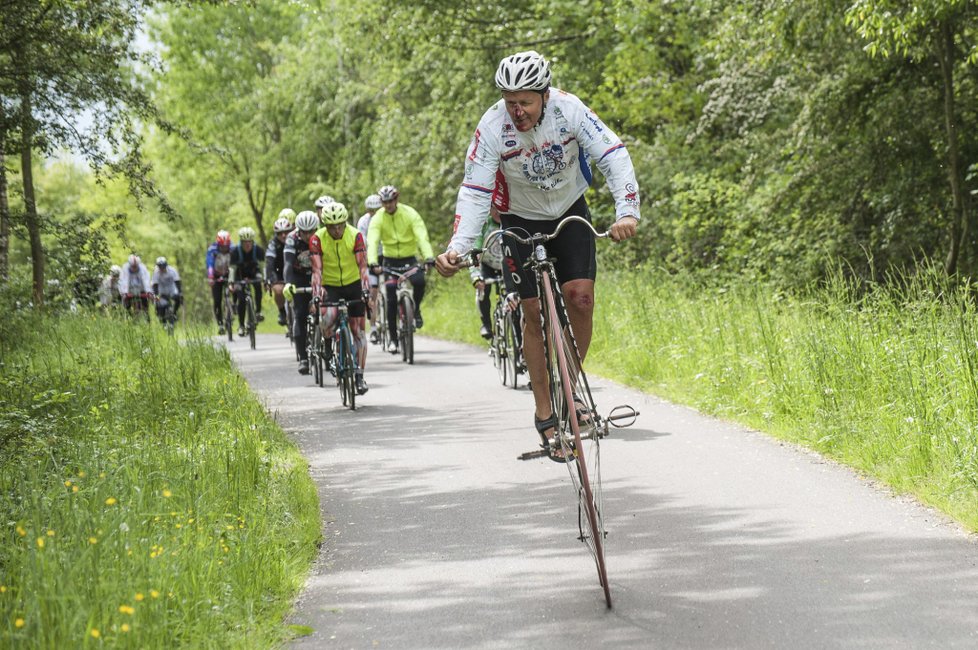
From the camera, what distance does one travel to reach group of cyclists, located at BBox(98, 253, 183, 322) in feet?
71.3

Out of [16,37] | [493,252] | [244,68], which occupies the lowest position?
[493,252]

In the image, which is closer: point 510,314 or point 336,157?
point 510,314

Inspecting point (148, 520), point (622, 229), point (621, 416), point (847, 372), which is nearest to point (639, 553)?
point (621, 416)

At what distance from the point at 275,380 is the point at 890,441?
9493 mm

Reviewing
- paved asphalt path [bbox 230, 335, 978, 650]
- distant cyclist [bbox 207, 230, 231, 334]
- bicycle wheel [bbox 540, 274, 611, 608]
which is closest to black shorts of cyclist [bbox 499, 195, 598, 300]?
bicycle wheel [bbox 540, 274, 611, 608]

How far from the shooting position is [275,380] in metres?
15.2

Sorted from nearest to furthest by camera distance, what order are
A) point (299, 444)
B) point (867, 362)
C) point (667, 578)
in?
point (667, 578)
point (867, 362)
point (299, 444)

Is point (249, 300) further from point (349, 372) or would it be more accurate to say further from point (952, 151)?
point (952, 151)

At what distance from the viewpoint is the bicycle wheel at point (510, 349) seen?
12.3 m

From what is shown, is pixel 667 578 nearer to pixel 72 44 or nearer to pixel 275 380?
pixel 72 44

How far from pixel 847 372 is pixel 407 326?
8.45 metres

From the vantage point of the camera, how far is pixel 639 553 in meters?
5.71

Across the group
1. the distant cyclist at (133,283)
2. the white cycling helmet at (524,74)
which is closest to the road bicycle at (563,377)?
the white cycling helmet at (524,74)

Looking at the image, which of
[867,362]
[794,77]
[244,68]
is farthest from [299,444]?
[244,68]
